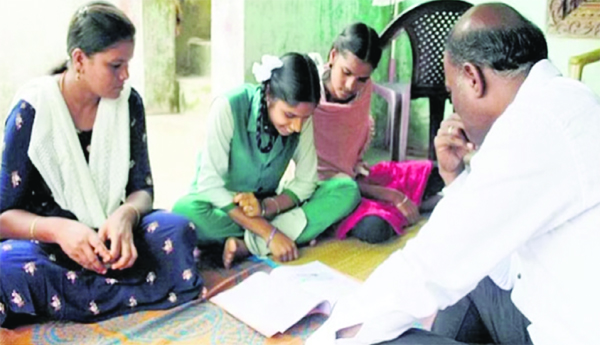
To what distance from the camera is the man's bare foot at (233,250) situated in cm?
205

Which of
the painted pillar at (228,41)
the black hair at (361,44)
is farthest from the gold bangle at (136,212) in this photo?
the painted pillar at (228,41)

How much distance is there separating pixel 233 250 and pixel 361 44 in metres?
0.89

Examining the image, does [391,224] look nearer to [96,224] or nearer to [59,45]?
[96,224]

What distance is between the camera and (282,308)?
5.60ft

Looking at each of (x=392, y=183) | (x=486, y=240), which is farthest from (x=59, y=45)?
(x=486, y=240)

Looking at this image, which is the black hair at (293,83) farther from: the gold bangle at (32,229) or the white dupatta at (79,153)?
the gold bangle at (32,229)

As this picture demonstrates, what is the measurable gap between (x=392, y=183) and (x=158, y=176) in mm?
1087

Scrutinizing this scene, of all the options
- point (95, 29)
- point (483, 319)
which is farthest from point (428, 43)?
point (483, 319)

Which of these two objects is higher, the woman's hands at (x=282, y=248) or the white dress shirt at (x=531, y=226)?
the white dress shirt at (x=531, y=226)

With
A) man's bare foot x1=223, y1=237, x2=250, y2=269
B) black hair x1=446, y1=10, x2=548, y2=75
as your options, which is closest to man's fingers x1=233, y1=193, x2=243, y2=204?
man's bare foot x1=223, y1=237, x2=250, y2=269

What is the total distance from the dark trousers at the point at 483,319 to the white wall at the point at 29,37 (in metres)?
1.79

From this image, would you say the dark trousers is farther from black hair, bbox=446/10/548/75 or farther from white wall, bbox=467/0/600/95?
white wall, bbox=467/0/600/95

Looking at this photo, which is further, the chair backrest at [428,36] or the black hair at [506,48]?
the chair backrest at [428,36]

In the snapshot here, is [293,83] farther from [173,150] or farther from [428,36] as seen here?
[173,150]
